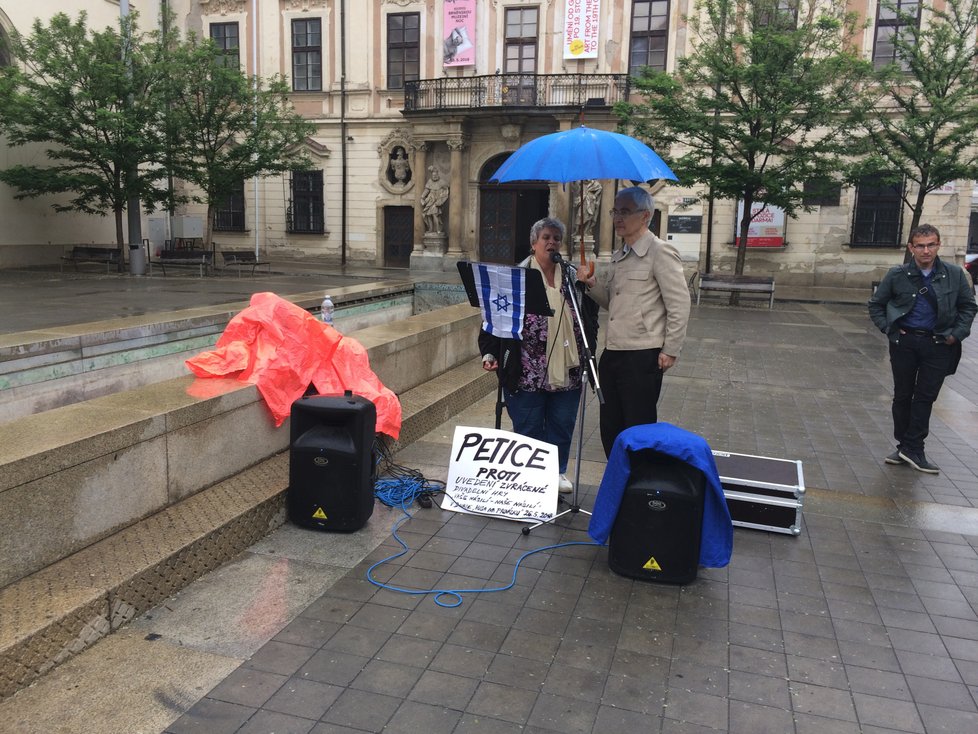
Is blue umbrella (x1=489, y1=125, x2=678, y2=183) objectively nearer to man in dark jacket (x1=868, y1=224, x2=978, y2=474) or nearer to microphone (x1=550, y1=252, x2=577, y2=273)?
microphone (x1=550, y1=252, x2=577, y2=273)

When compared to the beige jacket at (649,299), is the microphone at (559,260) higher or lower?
higher

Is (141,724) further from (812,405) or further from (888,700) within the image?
(812,405)

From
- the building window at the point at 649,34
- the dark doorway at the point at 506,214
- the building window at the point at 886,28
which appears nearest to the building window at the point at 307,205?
the dark doorway at the point at 506,214

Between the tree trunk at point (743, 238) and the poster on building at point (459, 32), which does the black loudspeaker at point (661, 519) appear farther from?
the poster on building at point (459, 32)

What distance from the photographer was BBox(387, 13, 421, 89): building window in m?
28.9

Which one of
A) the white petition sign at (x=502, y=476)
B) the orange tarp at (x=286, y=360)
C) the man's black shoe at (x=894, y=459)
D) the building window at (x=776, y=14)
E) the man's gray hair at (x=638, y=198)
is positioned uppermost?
the building window at (x=776, y=14)

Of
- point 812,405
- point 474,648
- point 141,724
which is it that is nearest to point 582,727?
point 474,648

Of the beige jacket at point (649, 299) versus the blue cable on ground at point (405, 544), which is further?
the beige jacket at point (649, 299)

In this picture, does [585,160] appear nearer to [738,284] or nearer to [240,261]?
[738,284]

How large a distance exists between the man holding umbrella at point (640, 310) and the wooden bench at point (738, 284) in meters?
17.2

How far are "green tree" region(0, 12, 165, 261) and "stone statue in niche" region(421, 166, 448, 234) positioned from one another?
972 centimetres

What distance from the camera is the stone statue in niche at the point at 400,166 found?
29.4m

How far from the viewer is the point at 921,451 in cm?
655

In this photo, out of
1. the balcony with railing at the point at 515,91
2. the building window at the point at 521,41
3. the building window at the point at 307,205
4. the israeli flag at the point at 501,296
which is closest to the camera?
the israeli flag at the point at 501,296
